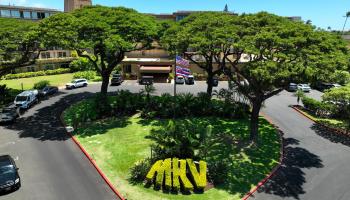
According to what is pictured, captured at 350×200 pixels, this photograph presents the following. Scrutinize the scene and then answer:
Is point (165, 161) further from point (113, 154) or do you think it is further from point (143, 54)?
point (143, 54)

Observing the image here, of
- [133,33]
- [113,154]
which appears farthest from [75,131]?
[133,33]

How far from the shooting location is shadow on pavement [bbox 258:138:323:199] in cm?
2300

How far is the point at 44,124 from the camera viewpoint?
3672cm

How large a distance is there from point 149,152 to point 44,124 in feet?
51.1

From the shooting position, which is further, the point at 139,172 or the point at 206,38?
the point at 206,38

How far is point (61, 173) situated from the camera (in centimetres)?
2530

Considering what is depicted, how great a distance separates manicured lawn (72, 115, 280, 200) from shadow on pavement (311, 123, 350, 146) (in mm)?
5330

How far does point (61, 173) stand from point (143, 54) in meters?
47.2

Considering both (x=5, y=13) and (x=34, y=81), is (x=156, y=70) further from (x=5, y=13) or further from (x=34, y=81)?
(x=5, y=13)

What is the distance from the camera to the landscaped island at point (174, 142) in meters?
23.5

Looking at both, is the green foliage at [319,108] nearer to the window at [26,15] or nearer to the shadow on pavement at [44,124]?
the shadow on pavement at [44,124]

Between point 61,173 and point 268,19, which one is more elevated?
point 268,19

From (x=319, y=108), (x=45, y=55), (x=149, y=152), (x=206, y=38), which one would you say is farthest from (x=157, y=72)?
(x=149, y=152)

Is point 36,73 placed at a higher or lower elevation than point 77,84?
higher
